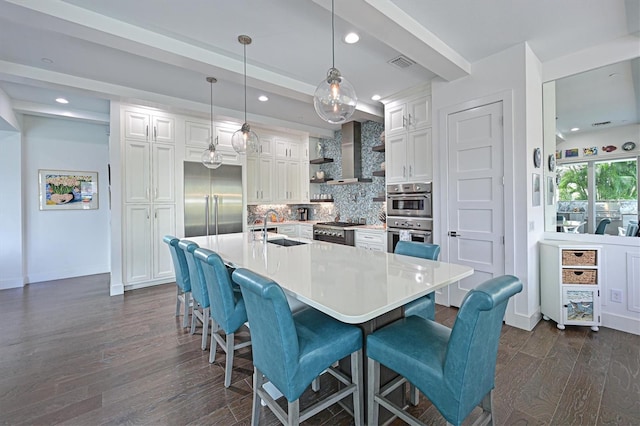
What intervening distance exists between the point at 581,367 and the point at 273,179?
512cm

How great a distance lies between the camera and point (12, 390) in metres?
2.08

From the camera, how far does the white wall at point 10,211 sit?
4559 mm

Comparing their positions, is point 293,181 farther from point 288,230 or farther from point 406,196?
point 406,196

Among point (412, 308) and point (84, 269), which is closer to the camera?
point (412, 308)

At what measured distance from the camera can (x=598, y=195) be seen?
124 inches

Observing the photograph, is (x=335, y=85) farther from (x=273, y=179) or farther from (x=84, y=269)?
(x=84, y=269)

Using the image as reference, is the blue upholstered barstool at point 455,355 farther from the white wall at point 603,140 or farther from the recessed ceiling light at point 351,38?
the white wall at point 603,140

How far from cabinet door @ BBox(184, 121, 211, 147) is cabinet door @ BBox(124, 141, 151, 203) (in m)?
0.64

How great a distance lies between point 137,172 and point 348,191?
371cm

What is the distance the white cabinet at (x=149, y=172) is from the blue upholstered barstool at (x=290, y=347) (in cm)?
380

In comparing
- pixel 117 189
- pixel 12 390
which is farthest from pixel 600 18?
pixel 117 189

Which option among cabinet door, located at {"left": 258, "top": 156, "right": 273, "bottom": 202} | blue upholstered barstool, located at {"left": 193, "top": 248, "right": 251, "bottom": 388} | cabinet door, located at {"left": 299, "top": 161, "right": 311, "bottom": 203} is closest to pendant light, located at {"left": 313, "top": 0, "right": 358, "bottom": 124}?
blue upholstered barstool, located at {"left": 193, "top": 248, "right": 251, "bottom": 388}

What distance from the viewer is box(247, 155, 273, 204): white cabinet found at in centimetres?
567

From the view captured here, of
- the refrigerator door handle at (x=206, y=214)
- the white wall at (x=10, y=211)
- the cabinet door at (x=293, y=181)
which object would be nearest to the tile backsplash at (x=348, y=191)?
the cabinet door at (x=293, y=181)
